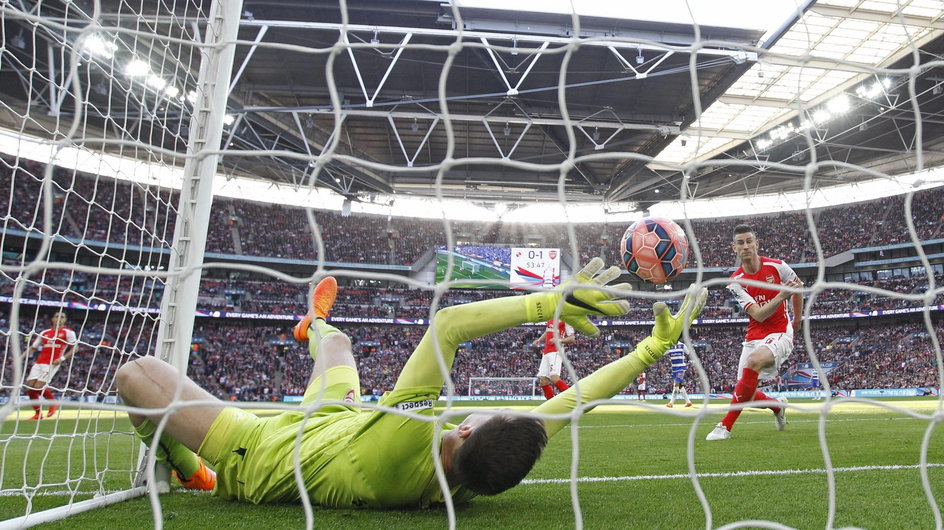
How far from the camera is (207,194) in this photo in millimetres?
3141

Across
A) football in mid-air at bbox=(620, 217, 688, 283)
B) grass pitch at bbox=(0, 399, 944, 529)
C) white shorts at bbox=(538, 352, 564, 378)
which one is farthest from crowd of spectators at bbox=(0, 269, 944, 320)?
football in mid-air at bbox=(620, 217, 688, 283)

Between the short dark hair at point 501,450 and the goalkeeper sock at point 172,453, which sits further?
the goalkeeper sock at point 172,453

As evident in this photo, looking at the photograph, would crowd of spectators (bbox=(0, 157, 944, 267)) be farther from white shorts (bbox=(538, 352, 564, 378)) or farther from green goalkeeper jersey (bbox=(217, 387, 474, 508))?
green goalkeeper jersey (bbox=(217, 387, 474, 508))

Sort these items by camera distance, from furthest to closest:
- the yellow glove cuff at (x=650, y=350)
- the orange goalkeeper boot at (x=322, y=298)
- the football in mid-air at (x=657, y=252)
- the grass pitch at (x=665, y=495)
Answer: the orange goalkeeper boot at (x=322, y=298), the football in mid-air at (x=657, y=252), the yellow glove cuff at (x=650, y=350), the grass pitch at (x=665, y=495)

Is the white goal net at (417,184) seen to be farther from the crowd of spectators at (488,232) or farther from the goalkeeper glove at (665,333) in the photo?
the goalkeeper glove at (665,333)

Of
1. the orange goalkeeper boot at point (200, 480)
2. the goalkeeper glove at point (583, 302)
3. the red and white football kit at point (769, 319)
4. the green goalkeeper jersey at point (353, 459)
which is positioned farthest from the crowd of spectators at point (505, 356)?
the goalkeeper glove at point (583, 302)

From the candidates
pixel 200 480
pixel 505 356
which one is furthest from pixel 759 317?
pixel 505 356

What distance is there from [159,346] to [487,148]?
18070mm

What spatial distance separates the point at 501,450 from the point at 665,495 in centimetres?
114

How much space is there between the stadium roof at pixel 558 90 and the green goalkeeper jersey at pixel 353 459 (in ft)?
22.3

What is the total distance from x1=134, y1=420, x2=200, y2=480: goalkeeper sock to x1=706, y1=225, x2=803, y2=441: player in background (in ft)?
13.4

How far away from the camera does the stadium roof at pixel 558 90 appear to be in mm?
12695

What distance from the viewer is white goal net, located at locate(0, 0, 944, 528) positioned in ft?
8.34

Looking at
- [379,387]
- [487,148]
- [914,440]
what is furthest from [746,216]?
[914,440]
